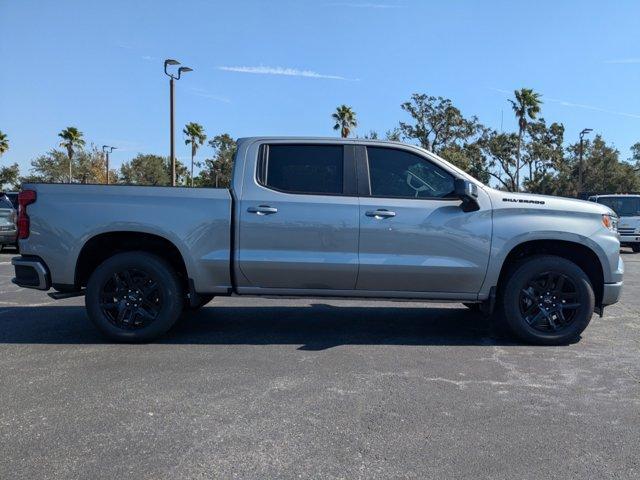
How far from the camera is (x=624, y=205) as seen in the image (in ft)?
59.5

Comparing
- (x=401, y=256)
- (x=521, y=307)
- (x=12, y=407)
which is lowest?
(x=12, y=407)

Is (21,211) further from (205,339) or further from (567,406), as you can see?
(567,406)

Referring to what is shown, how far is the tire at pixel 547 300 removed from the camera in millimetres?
5262

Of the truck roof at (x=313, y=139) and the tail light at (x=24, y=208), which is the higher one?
the truck roof at (x=313, y=139)

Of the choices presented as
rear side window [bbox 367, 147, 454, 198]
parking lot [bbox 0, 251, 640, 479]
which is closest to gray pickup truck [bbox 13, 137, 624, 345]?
rear side window [bbox 367, 147, 454, 198]

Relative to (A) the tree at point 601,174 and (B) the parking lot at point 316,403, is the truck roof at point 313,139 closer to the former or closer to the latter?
(B) the parking lot at point 316,403

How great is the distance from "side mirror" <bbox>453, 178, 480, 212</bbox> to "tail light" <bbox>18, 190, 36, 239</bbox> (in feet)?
13.5

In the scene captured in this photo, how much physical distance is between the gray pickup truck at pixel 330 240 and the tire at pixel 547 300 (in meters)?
0.01

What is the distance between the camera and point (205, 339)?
552 cm

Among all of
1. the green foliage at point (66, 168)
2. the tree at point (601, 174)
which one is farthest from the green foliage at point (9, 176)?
the tree at point (601, 174)

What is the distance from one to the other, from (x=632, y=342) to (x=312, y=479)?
14.5ft

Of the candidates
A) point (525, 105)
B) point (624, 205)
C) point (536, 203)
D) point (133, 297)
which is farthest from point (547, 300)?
point (525, 105)

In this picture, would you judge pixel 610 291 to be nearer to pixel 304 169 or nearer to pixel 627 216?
pixel 304 169

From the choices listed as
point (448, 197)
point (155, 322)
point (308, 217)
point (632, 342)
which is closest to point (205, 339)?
point (155, 322)
